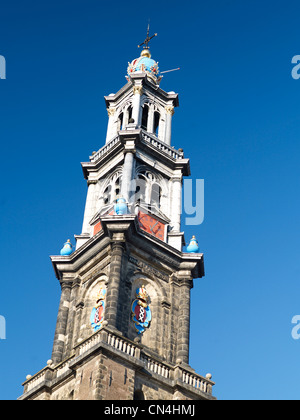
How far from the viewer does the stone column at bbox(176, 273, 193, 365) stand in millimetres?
57094

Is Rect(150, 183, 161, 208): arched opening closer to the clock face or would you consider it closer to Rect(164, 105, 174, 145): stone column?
the clock face

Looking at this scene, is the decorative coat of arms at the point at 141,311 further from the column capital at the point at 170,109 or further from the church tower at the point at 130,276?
the column capital at the point at 170,109

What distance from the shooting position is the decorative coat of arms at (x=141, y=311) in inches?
2240

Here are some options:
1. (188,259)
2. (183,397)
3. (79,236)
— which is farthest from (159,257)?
(183,397)

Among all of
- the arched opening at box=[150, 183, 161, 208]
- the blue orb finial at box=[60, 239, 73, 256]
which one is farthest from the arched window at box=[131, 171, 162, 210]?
the blue orb finial at box=[60, 239, 73, 256]

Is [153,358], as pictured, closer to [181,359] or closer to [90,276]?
[181,359]

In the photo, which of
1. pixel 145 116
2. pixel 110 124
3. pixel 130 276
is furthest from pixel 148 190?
pixel 110 124

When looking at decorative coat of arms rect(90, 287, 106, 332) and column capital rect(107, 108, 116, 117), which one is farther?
column capital rect(107, 108, 116, 117)

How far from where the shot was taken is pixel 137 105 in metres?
70.2

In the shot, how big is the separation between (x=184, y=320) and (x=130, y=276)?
4.78 metres

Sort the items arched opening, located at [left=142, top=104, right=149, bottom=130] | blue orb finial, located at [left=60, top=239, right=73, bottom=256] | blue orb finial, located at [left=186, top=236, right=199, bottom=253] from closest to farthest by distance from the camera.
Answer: blue orb finial, located at [left=60, top=239, right=73, bottom=256]
blue orb finial, located at [left=186, top=236, right=199, bottom=253]
arched opening, located at [left=142, top=104, right=149, bottom=130]

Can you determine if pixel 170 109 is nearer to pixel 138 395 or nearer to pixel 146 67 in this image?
pixel 146 67

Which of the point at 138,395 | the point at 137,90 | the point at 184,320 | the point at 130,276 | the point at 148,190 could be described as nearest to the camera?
the point at 138,395

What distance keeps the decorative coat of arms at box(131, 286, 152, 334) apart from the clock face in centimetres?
497
